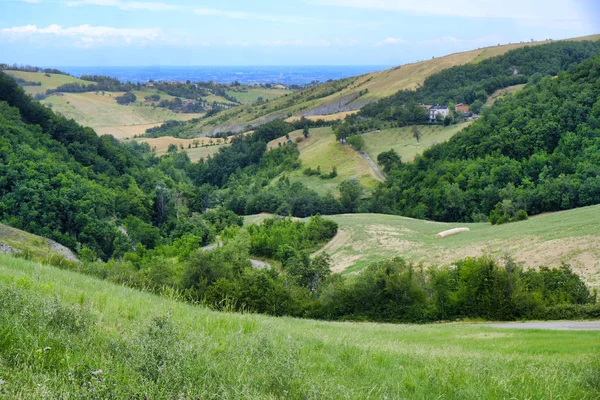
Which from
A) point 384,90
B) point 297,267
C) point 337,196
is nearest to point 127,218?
point 297,267

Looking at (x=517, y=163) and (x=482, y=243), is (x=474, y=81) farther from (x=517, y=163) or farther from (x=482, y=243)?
(x=482, y=243)

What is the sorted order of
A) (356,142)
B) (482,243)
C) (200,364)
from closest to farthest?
(200,364) → (482,243) → (356,142)

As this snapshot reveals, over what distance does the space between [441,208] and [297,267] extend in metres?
38.3

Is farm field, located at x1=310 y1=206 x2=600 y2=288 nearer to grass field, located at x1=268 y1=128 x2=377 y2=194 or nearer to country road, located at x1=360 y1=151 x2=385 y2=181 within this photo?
grass field, located at x1=268 y1=128 x2=377 y2=194

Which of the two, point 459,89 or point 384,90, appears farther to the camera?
point 384,90

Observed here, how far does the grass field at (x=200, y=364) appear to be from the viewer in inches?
176

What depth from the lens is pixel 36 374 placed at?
4254 millimetres

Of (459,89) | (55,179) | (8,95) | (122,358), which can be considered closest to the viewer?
(122,358)

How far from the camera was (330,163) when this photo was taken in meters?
99.8

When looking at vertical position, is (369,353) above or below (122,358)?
below

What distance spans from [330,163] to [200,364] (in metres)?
95.3

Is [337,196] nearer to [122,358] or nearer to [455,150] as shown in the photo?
[455,150]

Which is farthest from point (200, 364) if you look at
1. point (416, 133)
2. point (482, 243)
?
point (416, 133)

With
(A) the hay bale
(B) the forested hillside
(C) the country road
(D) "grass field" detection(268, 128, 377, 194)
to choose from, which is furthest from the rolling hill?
(A) the hay bale
